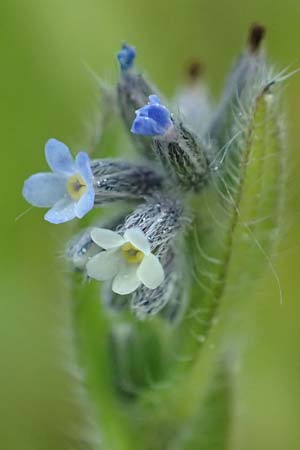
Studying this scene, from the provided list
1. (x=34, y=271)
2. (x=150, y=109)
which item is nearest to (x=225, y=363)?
(x=150, y=109)

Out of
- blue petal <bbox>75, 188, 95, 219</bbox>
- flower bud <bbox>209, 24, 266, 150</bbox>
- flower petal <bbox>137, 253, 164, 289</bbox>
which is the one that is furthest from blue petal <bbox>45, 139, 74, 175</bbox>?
flower bud <bbox>209, 24, 266, 150</bbox>

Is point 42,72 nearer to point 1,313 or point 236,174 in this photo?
point 1,313

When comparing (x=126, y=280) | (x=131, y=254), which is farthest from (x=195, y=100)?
(x=126, y=280)

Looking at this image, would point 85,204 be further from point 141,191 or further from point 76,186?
point 141,191

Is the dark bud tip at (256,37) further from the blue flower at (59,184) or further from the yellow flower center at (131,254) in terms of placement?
the yellow flower center at (131,254)

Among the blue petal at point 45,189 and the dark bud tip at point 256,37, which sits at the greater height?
the dark bud tip at point 256,37

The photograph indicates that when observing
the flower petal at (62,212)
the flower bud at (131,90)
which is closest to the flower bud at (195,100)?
the flower bud at (131,90)
